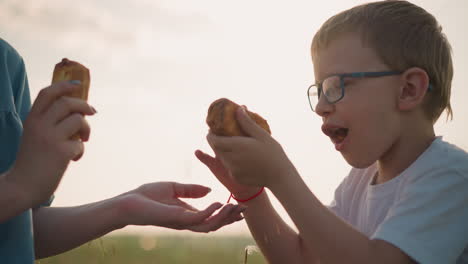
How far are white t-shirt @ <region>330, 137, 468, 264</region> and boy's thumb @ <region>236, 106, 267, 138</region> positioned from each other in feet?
2.89

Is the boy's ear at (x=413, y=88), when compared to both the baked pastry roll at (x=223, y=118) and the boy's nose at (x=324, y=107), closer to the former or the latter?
the boy's nose at (x=324, y=107)

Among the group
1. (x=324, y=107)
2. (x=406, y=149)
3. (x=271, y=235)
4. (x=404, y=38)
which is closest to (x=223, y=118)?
(x=324, y=107)

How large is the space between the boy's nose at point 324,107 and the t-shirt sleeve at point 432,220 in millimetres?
688

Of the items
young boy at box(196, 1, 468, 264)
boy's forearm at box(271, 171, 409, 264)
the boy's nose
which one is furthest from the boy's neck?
boy's forearm at box(271, 171, 409, 264)

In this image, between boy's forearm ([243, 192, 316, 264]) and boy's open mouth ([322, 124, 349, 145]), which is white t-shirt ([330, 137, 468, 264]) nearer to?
boy's open mouth ([322, 124, 349, 145])

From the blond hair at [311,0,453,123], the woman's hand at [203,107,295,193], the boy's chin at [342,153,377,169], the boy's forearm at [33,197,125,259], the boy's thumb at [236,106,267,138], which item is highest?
the blond hair at [311,0,453,123]

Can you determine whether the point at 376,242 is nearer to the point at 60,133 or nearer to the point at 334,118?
the point at 334,118

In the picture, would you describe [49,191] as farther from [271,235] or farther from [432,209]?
[432,209]

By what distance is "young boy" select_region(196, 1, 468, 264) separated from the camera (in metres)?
2.30

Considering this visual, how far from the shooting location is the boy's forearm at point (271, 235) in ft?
9.66

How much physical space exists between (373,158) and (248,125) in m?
0.90

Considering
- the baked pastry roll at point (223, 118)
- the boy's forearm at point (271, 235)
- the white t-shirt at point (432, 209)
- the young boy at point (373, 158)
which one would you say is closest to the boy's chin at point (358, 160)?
the young boy at point (373, 158)

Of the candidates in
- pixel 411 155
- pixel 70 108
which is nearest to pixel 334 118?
pixel 411 155

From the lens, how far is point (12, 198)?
1.46 m
